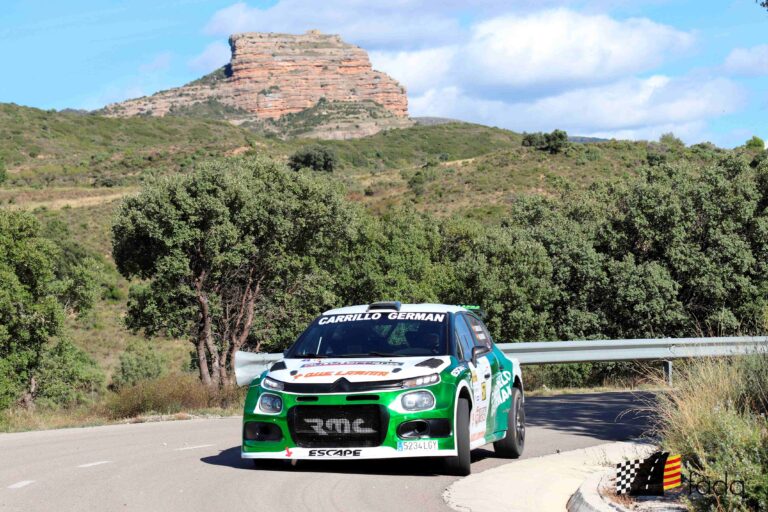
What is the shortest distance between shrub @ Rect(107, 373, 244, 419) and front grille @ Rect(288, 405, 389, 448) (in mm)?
9380

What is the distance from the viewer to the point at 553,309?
40.6m

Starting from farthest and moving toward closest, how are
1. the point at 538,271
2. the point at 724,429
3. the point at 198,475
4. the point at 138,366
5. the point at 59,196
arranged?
the point at 59,196 < the point at 138,366 < the point at 538,271 < the point at 198,475 < the point at 724,429

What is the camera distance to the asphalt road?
8.24 m

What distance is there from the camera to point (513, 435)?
36.5 ft

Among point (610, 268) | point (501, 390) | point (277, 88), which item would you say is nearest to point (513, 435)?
point (501, 390)

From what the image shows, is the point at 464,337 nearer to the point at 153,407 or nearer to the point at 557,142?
the point at 153,407

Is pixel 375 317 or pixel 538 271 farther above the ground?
pixel 375 317

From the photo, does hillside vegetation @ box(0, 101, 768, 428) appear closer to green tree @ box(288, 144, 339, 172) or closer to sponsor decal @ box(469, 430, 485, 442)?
sponsor decal @ box(469, 430, 485, 442)

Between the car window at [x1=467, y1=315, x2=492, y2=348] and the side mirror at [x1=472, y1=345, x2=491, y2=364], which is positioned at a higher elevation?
the car window at [x1=467, y1=315, x2=492, y2=348]

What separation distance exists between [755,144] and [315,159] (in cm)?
3744

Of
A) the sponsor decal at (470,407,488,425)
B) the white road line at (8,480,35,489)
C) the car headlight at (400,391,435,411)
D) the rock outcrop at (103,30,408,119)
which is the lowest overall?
the white road line at (8,480,35,489)

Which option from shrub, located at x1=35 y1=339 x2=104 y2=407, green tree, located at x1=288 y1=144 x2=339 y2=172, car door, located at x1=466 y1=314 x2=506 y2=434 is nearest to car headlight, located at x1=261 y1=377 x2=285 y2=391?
car door, located at x1=466 y1=314 x2=506 y2=434

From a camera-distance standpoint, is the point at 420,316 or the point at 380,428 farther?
the point at 420,316

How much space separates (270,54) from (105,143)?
311ft
